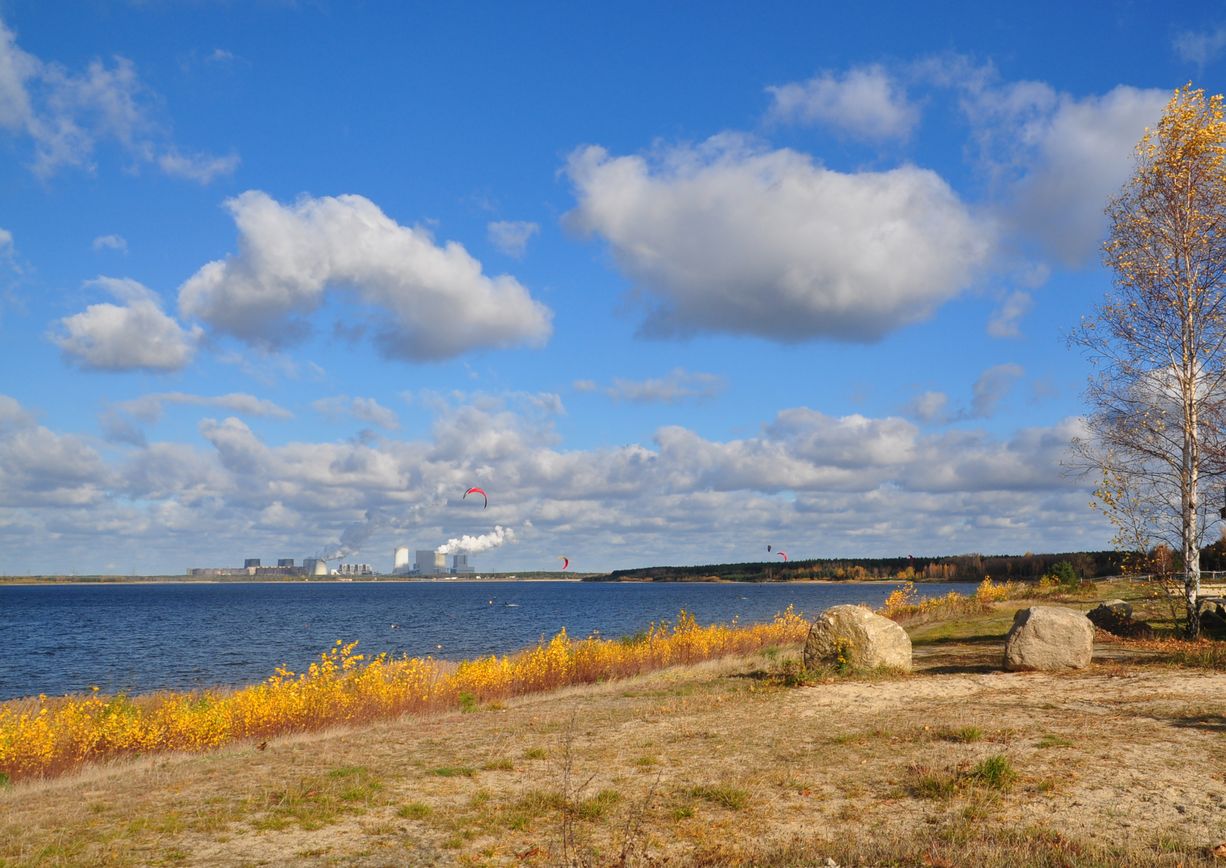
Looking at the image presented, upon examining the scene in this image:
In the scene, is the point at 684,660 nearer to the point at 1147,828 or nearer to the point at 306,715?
the point at 306,715

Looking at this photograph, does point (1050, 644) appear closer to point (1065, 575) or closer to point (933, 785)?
point (933, 785)

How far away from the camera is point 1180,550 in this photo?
2369 centimetres

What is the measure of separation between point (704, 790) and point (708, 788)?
2.8 inches

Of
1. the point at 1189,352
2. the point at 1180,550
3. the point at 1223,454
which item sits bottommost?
the point at 1180,550

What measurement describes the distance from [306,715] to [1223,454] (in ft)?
78.8

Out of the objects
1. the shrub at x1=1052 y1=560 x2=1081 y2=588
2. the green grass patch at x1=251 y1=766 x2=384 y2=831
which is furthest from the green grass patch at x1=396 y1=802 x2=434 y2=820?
the shrub at x1=1052 y1=560 x2=1081 y2=588

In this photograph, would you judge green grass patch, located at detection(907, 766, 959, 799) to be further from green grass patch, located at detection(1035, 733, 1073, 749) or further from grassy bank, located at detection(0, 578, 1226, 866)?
green grass patch, located at detection(1035, 733, 1073, 749)

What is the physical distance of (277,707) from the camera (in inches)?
760

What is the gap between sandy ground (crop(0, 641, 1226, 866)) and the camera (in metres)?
8.59

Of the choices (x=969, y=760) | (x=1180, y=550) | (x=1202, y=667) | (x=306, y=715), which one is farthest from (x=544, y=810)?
(x=1180, y=550)

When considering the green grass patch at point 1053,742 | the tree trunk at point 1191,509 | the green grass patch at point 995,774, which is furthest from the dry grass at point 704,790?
the tree trunk at point 1191,509

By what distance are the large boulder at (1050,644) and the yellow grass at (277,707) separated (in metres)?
10.5

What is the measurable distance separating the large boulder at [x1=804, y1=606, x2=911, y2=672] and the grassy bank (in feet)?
7.85

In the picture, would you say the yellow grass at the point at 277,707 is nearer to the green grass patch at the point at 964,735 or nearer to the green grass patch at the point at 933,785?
the green grass patch at the point at 964,735
